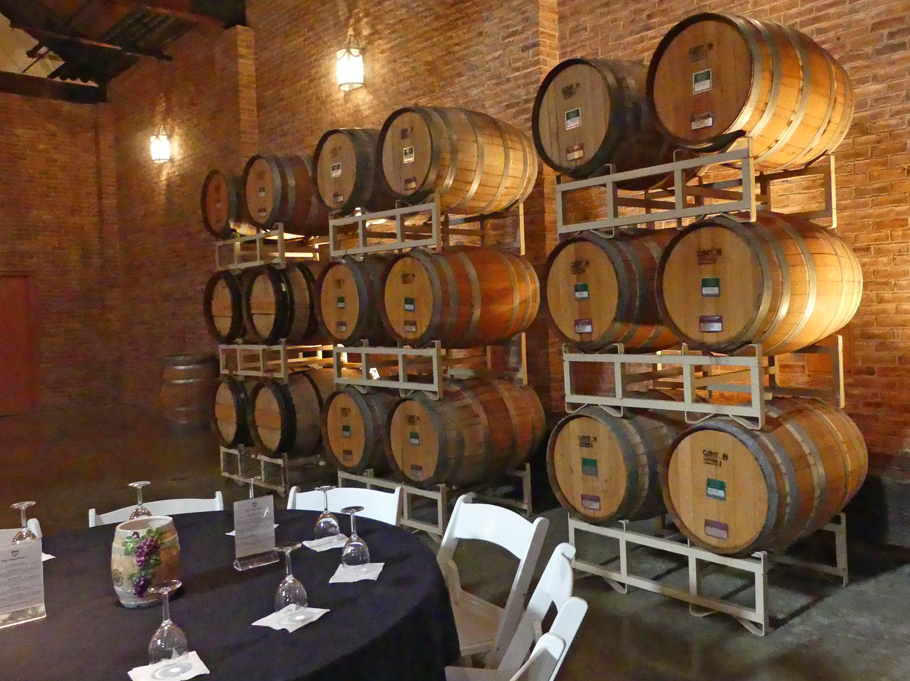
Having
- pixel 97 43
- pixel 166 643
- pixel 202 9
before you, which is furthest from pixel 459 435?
pixel 97 43

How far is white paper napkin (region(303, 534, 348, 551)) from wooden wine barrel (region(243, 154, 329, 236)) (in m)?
4.30

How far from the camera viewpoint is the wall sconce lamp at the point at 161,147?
10.6 m

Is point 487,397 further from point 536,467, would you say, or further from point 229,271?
point 229,271

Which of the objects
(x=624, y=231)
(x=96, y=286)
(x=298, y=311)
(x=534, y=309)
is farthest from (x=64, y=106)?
(x=624, y=231)

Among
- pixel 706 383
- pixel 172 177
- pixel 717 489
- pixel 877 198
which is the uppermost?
pixel 172 177

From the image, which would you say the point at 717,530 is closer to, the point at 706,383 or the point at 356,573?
the point at 706,383

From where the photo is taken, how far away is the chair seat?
2547 millimetres

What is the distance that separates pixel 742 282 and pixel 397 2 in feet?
16.4

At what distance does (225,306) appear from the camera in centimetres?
693

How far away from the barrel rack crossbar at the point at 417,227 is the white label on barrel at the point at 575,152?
103 cm

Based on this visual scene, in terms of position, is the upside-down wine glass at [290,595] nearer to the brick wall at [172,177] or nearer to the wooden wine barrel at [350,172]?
the wooden wine barrel at [350,172]

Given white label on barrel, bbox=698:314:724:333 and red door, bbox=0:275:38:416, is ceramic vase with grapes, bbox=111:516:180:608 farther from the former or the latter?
red door, bbox=0:275:38:416

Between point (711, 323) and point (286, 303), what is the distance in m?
3.87

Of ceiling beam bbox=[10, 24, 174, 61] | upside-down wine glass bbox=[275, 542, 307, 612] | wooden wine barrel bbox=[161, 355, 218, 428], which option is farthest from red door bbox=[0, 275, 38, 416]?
upside-down wine glass bbox=[275, 542, 307, 612]
